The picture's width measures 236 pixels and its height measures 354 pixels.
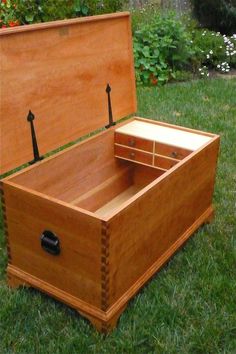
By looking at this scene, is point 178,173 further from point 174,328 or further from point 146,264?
point 174,328

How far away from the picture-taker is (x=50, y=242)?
189cm

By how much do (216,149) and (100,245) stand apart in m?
0.95

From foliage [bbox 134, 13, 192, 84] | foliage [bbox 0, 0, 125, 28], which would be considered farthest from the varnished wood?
foliage [bbox 0, 0, 125, 28]

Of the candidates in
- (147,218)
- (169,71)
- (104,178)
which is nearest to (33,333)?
(147,218)

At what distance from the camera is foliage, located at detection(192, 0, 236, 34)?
630 cm

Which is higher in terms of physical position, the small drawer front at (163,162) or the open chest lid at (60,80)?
the open chest lid at (60,80)

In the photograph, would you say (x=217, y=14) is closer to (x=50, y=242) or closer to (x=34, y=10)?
(x=34, y=10)

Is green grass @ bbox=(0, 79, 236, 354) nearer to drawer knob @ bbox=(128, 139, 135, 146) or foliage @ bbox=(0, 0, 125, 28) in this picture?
drawer knob @ bbox=(128, 139, 135, 146)

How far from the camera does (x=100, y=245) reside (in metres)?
1.75

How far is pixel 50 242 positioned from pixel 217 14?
5.29 m

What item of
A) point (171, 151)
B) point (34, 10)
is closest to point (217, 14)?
point (34, 10)

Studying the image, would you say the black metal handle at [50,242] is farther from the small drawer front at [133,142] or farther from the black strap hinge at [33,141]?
the small drawer front at [133,142]

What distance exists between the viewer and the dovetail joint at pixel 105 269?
1.72 m

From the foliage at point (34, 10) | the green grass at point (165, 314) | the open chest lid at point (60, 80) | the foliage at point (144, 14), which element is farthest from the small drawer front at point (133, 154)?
the foliage at point (144, 14)
